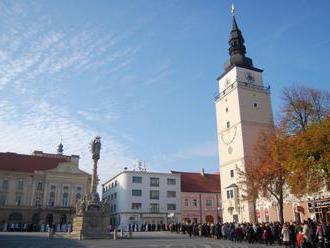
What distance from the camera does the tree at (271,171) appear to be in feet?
94.6

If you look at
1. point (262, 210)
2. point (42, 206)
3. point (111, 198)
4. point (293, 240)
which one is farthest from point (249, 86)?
point (42, 206)

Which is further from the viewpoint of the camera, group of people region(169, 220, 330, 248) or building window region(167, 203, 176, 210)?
building window region(167, 203, 176, 210)

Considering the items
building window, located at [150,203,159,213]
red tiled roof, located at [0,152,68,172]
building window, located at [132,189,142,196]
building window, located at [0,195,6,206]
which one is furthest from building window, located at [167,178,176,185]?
building window, located at [0,195,6,206]

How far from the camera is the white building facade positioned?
62.9m

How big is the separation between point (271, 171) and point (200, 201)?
122 feet

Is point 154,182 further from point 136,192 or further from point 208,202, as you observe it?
point 208,202

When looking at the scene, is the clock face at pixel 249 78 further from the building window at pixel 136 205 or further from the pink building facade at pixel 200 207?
the building window at pixel 136 205

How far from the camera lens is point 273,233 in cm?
2386

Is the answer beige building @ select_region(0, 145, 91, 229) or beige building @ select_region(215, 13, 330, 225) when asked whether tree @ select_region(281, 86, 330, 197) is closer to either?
beige building @ select_region(215, 13, 330, 225)

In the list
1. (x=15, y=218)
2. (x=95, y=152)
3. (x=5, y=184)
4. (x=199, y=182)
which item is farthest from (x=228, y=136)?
(x=5, y=184)

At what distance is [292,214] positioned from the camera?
116 feet

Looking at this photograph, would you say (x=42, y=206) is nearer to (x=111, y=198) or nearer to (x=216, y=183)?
(x=111, y=198)

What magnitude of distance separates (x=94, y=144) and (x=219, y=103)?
950 inches

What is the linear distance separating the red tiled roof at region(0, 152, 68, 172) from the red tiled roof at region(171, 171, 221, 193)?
2586 centimetres
